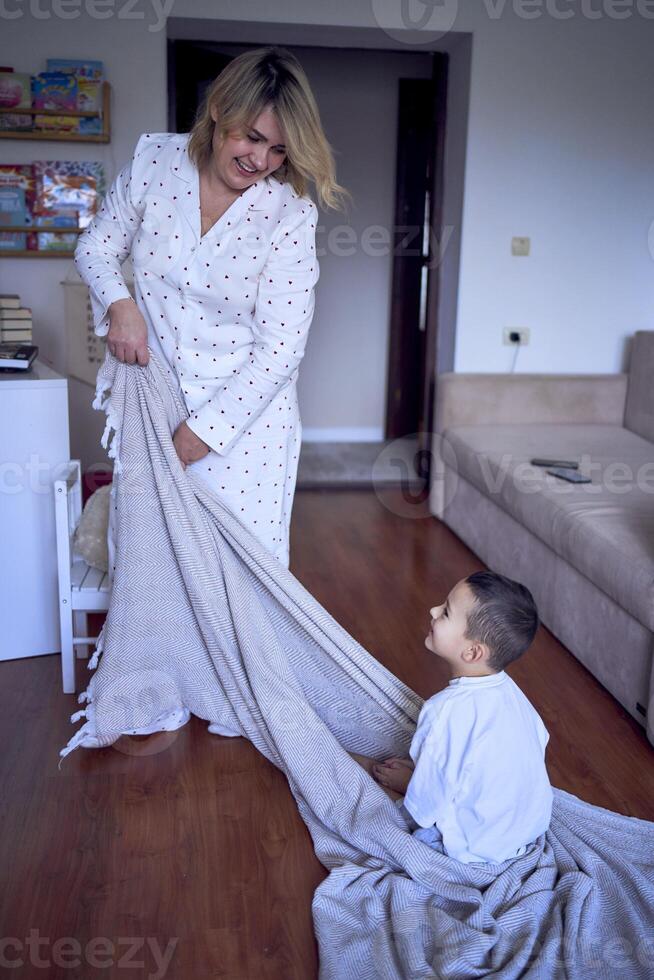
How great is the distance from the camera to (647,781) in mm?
1950

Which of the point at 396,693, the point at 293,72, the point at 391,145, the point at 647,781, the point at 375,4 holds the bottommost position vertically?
the point at 647,781

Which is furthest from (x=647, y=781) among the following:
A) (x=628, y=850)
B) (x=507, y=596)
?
(x=507, y=596)

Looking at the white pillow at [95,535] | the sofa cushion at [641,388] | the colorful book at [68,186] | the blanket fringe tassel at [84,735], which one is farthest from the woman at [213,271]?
the sofa cushion at [641,388]

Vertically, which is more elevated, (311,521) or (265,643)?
(265,643)

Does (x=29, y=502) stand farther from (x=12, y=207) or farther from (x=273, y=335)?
(x=12, y=207)

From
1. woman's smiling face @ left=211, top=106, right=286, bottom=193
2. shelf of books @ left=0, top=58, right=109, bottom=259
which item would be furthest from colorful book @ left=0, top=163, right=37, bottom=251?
woman's smiling face @ left=211, top=106, right=286, bottom=193

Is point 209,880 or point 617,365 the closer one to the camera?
point 209,880

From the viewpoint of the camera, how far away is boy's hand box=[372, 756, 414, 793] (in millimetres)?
1771

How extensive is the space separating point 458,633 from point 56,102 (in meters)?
2.95

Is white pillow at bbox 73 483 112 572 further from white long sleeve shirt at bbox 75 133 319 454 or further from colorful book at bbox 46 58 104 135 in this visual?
colorful book at bbox 46 58 104 135

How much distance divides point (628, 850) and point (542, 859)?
177 mm

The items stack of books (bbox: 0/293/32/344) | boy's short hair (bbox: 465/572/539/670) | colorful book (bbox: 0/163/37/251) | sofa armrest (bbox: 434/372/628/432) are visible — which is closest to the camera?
boy's short hair (bbox: 465/572/539/670)

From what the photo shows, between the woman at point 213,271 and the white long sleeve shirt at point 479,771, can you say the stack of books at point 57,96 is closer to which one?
the woman at point 213,271

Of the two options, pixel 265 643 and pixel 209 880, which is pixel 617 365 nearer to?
pixel 265 643
